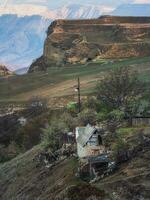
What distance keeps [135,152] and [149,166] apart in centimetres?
350

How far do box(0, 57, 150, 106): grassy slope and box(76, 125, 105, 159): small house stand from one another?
41.3 meters

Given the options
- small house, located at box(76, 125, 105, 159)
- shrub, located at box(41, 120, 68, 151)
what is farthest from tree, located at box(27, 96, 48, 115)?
small house, located at box(76, 125, 105, 159)

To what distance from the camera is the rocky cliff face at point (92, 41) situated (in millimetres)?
125750

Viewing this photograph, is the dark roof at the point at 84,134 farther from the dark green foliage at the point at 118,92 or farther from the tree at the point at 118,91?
the tree at the point at 118,91

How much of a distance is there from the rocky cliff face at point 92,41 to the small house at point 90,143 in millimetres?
81390

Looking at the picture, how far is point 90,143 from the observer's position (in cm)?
3994

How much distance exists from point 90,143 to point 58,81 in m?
61.4

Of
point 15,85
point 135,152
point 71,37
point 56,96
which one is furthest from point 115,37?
point 135,152

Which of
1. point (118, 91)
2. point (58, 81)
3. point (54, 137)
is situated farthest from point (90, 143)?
point (58, 81)

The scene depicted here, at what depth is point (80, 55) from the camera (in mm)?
129750

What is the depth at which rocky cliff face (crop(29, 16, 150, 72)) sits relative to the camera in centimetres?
12575

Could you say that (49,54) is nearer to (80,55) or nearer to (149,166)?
(80,55)

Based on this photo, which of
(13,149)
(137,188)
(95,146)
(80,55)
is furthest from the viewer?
(80,55)

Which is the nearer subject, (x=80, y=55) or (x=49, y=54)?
(x=80, y=55)
